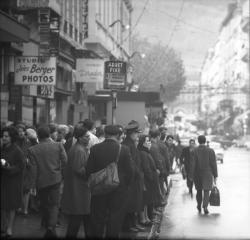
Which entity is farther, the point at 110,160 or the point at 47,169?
the point at 47,169

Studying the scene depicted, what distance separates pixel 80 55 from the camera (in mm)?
34375

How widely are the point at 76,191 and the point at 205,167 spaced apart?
6.89 m

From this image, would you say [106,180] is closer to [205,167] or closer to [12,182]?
[12,182]

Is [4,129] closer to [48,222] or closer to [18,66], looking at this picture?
[48,222]

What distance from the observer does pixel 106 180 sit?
9844 mm

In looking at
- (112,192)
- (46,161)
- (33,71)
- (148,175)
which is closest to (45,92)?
(33,71)

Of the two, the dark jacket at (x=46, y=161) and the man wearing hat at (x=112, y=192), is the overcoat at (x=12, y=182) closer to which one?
the dark jacket at (x=46, y=161)

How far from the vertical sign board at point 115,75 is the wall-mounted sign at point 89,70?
2.04 ft

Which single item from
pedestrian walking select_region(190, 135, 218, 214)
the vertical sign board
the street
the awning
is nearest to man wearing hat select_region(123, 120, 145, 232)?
the street

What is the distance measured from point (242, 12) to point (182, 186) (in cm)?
9908

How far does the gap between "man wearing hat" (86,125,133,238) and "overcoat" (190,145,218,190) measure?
23.4ft

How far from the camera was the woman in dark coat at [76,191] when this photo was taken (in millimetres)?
10492

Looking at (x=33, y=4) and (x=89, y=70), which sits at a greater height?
(x=33, y=4)

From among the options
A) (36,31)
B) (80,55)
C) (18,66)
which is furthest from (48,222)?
(80,55)
